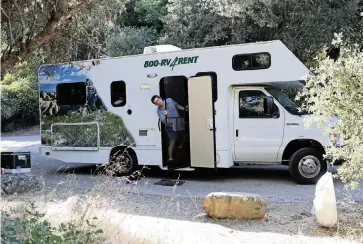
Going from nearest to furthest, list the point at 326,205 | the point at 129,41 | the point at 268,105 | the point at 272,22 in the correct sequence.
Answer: the point at 326,205 → the point at 268,105 → the point at 272,22 → the point at 129,41

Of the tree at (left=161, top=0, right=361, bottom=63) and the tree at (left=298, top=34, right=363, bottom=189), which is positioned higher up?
the tree at (left=161, top=0, right=361, bottom=63)

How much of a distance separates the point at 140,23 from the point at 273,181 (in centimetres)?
1485

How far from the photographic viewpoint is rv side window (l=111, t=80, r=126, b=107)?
1024cm

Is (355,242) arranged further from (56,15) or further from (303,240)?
(56,15)

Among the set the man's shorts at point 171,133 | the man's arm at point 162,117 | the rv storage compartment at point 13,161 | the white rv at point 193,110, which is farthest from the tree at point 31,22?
the man's shorts at point 171,133

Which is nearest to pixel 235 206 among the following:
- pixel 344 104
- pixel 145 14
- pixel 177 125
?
pixel 344 104

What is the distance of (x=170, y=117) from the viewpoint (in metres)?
9.81

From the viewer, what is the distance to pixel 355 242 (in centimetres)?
505

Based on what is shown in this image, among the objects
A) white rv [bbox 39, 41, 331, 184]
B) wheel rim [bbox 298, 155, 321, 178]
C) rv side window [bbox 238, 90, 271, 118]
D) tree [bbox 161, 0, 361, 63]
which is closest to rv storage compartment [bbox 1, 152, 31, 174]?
white rv [bbox 39, 41, 331, 184]

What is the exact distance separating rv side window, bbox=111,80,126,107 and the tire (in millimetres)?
4109

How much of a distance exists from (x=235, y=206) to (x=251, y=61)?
3634 mm

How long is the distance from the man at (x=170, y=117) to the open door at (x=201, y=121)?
0.48 metres

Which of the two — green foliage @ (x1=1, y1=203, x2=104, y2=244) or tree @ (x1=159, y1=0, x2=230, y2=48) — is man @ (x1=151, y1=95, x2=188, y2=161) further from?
tree @ (x1=159, y1=0, x2=230, y2=48)

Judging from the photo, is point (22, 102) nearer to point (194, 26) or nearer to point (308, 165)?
point (194, 26)
